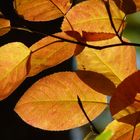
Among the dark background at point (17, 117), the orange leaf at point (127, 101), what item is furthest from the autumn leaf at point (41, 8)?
the dark background at point (17, 117)

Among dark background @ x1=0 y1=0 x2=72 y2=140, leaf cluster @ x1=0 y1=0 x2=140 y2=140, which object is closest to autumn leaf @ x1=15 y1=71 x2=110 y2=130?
leaf cluster @ x1=0 y1=0 x2=140 y2=140

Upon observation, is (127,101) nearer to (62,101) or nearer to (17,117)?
(62,101)

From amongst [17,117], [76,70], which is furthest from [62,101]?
[17,117]

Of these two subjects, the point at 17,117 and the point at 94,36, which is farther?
the point at 17,117

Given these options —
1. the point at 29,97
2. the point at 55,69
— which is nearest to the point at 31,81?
the point at 55,69

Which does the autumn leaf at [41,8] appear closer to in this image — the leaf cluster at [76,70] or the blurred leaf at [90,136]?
the leaf cluster at [76,70]

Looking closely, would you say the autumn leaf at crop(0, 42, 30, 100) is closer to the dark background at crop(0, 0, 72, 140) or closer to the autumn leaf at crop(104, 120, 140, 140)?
the autumn leaf at crop(104, 120, 140, 140)
